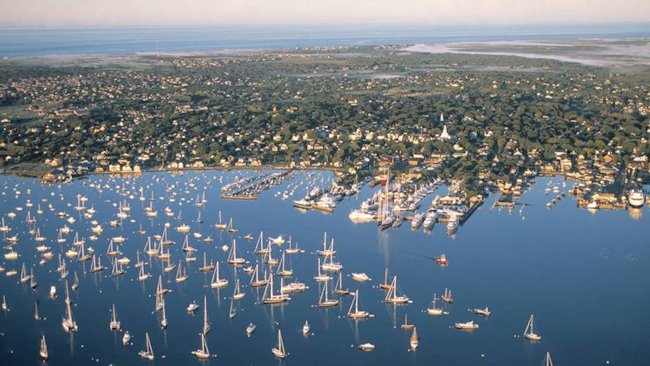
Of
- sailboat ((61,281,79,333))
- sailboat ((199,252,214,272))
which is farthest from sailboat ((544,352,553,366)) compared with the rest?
sailboat ((61,281,79,333))

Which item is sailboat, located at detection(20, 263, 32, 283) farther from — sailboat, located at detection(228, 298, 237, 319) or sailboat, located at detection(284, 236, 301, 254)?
sailboat, located at detection(284, 236, 301, 254)

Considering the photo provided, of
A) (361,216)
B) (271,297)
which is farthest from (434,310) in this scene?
(361,216)

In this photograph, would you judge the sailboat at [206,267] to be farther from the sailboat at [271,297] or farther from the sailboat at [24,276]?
the sailboat at [24,276]

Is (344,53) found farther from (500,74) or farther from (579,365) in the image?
(579,365)

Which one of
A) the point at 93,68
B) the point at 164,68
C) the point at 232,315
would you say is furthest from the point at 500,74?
the point at 232,315

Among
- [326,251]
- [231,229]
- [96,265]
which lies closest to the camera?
[96,265]

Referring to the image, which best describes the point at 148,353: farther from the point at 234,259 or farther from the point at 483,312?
the point at 483,312
